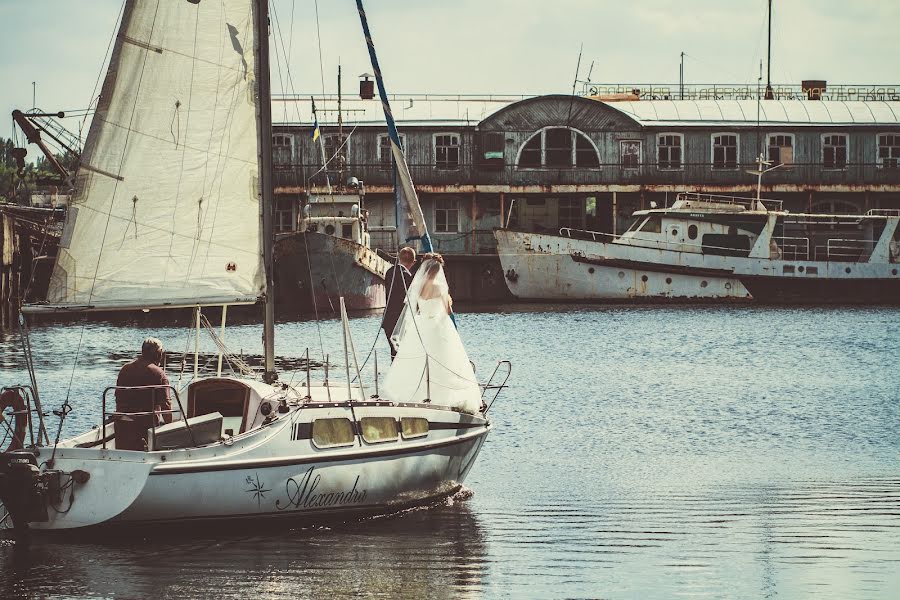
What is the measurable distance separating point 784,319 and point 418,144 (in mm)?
24638

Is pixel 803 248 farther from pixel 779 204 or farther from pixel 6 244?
pixel 6 244

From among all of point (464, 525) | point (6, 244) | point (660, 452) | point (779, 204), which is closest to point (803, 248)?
point (779, 204)

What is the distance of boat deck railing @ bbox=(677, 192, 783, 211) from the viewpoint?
220ft

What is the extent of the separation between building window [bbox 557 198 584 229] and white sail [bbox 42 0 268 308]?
58.8 metres

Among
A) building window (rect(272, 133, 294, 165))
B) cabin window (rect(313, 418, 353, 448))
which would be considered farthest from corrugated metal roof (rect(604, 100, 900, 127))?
cabin window (rect(313, 418, 353, 448))

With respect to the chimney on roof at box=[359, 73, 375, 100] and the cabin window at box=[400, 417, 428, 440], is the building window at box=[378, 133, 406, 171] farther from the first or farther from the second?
the cabin window at box=[400, 417, 428, 440]

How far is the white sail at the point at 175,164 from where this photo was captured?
16438 millimetres

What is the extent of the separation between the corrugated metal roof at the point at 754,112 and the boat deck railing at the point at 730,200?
164 inches

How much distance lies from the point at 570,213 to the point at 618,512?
2294 inches

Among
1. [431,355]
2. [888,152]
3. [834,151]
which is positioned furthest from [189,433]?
[888,152]

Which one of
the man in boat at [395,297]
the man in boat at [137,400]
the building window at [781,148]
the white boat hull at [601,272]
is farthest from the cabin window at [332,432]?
the building window at [781,148]

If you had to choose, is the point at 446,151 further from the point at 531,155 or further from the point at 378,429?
the point at 378,429

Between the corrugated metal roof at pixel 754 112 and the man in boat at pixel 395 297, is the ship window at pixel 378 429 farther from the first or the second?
the corrugated metal roof at pixel 754 112

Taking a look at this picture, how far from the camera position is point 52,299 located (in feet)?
52.1
